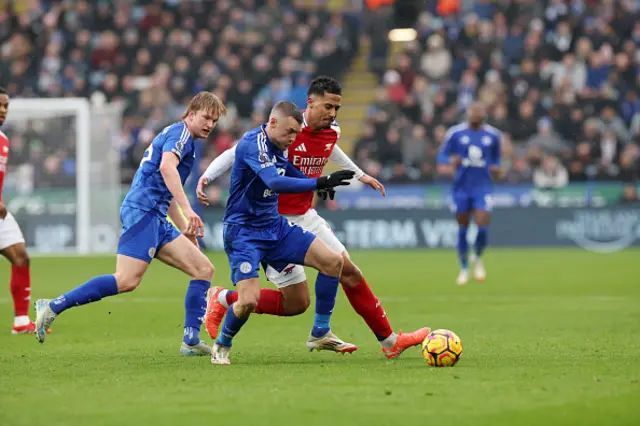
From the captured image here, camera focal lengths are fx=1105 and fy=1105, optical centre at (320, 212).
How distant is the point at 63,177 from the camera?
22.9m

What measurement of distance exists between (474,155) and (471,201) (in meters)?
0.69

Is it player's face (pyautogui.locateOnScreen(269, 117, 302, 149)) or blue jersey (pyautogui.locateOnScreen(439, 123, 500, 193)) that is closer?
player's face (pyautogui.locateOnScreen(269, 117, 302, 149))

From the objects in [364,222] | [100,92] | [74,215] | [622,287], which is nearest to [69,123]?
[74,215]

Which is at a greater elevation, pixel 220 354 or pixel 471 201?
pixel 471 201

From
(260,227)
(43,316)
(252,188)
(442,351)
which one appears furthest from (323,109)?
(43,316)

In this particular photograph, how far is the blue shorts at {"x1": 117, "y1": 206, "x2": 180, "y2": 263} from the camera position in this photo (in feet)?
26.8

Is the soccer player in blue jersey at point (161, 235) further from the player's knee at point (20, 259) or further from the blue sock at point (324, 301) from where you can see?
the player's knee at point (20, 259)

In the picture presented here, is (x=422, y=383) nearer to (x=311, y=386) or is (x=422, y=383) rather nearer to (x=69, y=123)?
(x=311, y=386)

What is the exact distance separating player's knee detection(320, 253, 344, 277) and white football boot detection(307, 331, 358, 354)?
796 mm

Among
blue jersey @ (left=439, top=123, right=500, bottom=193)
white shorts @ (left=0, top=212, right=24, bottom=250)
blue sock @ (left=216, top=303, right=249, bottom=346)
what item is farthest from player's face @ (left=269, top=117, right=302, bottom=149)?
blue jersey @ (left=439, top=123, right=500, bottom=193)

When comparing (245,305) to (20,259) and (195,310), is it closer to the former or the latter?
(195,310)

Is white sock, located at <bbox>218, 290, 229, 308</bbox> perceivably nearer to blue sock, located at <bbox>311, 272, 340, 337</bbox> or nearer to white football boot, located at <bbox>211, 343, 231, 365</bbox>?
blue sock, located at <bbox>311, 272, 340, 337</bbox>

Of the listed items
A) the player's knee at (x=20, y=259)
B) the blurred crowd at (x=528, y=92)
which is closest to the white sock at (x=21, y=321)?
the player's knee at (x=20, y=259)

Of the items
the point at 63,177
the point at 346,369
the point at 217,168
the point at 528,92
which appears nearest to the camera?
the point at 346,369
